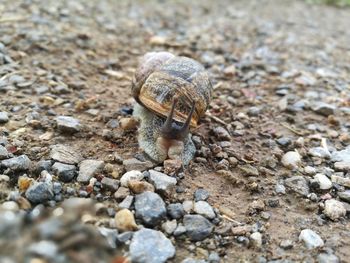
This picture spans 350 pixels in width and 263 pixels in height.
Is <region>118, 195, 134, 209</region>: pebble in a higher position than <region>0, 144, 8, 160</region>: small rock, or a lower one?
lower

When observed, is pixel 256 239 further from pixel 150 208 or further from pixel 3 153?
pixel 3 153

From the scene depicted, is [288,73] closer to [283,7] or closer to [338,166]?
[338,166]

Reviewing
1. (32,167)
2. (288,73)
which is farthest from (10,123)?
(288,73)

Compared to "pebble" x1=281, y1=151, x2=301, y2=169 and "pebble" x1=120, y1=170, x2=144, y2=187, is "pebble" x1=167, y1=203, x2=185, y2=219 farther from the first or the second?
"pebble" x1=281, y1=151, x2=301, y2=169

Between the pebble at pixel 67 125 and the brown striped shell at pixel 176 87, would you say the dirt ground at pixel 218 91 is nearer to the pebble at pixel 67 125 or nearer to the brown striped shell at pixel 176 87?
the pebble at pixel 67 125

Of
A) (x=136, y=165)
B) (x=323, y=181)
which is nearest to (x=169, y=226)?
(x=136, y=165)

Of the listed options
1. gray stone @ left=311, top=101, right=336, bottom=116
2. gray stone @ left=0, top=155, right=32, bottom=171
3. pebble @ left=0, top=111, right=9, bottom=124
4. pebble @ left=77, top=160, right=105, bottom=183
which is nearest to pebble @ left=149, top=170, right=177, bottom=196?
pebble @ left=77, top=160, right=105, bottom=183

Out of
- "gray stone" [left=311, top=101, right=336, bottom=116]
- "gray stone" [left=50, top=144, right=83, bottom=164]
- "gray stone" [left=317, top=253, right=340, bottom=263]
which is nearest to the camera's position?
"gray stone" [left=317, top=253, right=340, bottom=263]
